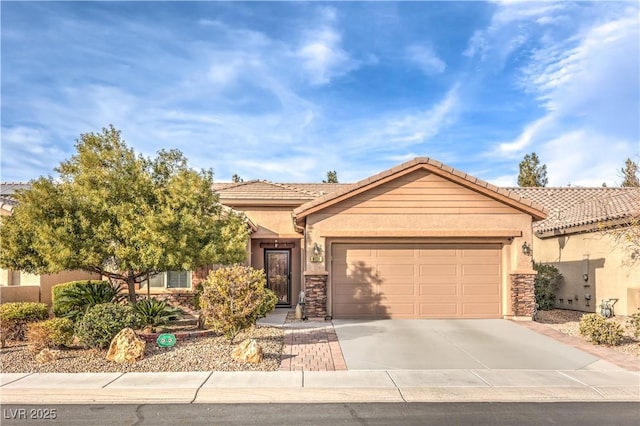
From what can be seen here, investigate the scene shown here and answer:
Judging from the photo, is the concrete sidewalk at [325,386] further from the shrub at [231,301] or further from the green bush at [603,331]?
the green bush at [603,331]

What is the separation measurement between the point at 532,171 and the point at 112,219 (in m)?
31.5

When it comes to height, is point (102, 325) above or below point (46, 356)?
above

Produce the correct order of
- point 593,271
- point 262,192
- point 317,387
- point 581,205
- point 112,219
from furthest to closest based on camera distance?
point 581,205 < point 262,192 < point 593,271 < point 112,219 < point 317,387

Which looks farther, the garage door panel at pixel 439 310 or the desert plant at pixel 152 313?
the garage door panel at pixel 439 310

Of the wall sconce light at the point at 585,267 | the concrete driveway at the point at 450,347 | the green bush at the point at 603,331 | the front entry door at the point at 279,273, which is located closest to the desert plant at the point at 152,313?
the concrete driveway at the point at 450,347

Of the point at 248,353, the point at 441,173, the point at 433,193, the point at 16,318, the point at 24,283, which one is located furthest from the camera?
the point at 24,283

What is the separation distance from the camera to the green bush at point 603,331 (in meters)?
9.96

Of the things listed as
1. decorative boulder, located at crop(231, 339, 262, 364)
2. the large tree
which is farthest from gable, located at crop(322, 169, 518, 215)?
decorative boulder, located at crop(231, 339, 262, 364)

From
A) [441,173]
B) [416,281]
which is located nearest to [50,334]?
[416,281]

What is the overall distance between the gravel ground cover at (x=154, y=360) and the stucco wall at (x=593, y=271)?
1131 cm

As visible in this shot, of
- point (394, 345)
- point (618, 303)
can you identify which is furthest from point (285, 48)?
point (618, 303)

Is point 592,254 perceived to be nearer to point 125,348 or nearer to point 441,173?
point 441,173

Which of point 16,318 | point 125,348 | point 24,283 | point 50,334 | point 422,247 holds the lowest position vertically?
point 125,348

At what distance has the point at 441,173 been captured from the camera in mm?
13445
